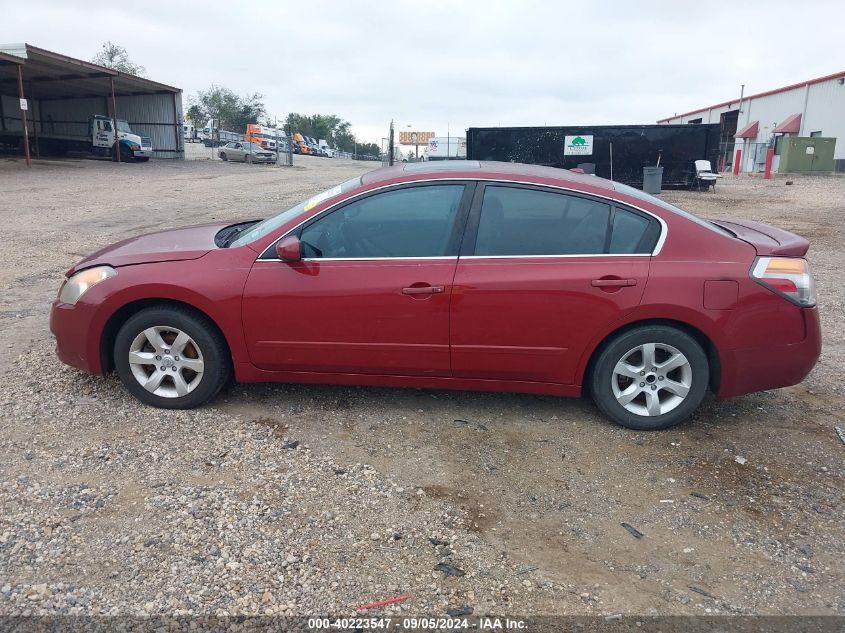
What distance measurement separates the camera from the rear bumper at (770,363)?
3666mm

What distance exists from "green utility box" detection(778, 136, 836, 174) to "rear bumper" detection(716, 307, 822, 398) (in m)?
35.4

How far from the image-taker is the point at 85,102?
3947cm

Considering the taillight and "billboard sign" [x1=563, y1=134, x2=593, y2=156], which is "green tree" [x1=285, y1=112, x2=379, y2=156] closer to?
"billboard sign" [x1=563, y1=134, x2=593, y2=156]

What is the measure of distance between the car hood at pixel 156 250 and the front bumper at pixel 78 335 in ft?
0.97

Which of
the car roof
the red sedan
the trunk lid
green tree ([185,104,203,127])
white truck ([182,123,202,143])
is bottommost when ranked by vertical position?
the red sedan

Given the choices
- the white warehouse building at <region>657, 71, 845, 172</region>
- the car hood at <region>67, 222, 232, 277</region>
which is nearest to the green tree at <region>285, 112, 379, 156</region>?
the white warehouse building at <region>657, 71, 845, 172</region>

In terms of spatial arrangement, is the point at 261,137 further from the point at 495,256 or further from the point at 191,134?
the point at 495,256

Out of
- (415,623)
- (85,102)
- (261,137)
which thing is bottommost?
(415,623)

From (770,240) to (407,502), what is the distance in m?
2.78

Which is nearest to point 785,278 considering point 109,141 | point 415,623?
point 415,623

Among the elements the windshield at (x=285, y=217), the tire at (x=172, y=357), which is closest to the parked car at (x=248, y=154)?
the windshield at (x=285, y=217)

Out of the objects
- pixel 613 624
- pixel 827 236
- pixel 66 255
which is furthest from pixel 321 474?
pixel 827 236

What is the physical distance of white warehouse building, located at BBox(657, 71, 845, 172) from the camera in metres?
36.9

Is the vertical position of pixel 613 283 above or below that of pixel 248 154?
below
